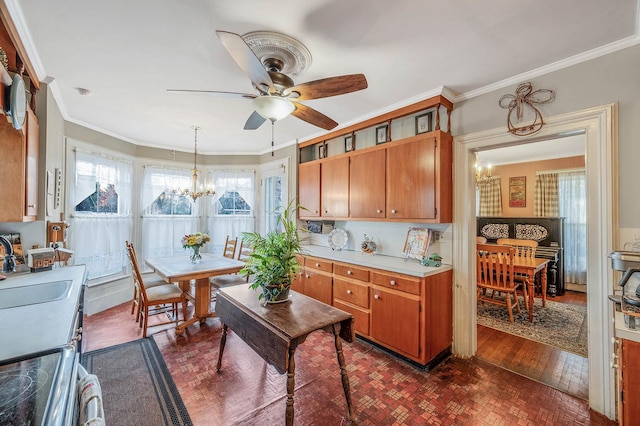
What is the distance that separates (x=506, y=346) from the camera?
9.43 feet

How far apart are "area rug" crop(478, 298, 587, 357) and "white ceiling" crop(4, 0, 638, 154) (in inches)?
108

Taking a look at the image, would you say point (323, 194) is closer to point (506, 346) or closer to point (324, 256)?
point (324, 256)

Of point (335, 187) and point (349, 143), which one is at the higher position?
point (349, 143)

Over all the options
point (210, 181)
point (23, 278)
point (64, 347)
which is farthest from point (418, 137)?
point (210, 181)

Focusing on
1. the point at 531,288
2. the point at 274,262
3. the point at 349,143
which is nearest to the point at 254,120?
the point at 274,262

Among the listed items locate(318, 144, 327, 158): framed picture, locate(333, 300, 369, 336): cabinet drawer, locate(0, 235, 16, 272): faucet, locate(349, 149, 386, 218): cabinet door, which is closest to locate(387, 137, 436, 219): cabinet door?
locate(349, 149, 386, 218): cabinet door

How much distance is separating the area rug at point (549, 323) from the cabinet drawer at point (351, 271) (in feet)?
6.00

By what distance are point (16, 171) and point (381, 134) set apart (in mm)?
3222

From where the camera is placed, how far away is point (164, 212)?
4.81m

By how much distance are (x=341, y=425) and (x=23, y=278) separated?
2.67 metres

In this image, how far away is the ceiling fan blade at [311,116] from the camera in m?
2.14

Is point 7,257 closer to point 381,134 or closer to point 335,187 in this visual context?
point 335,187

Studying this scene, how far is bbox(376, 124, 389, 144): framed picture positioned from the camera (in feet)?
10.6

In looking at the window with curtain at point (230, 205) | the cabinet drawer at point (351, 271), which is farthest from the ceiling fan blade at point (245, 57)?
the window with curtain at point (230, 205)
